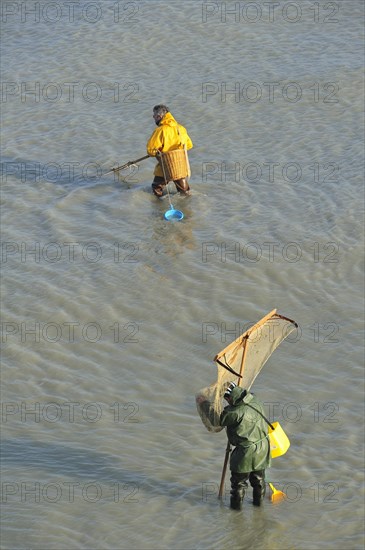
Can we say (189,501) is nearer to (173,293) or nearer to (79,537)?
(79,537)

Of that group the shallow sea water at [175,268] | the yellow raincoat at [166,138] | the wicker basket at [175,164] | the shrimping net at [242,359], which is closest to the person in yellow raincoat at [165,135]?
the yellow raincoat at [166,138]

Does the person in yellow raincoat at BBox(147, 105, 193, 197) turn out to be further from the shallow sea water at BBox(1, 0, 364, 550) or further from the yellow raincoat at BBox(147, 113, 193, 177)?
the shallow sea water at BBox(1, 0, 364, 550)

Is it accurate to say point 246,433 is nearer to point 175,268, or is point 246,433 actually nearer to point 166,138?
point 175,268

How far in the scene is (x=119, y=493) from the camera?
26.6 feet

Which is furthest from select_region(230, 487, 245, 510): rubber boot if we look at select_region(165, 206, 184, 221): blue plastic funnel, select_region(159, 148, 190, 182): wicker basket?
select_region(159, 148, 190, 182): wicker basket

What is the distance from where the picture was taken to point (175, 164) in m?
12.6

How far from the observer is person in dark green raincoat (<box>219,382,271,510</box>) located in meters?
7.38

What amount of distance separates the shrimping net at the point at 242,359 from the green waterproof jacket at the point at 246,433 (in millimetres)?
100

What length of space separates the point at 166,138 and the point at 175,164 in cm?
33

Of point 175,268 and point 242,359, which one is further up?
point 242,359

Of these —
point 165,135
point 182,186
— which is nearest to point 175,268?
point 182,186

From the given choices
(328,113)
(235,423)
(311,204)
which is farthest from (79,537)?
(328,113)

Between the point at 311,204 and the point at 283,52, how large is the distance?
5417 millimetres

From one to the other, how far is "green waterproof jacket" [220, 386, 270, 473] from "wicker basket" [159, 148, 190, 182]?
5.56 m
